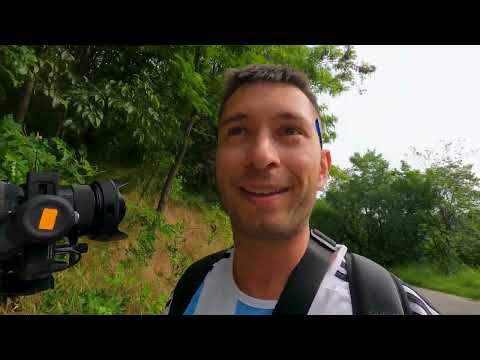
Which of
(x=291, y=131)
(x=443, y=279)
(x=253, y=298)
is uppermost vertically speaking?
(x=291, y=131)

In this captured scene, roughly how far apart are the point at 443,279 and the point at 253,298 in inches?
637

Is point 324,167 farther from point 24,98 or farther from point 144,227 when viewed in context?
point 144,227

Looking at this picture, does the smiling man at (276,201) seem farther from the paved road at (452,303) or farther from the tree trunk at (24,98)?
the paved road at (452,303)

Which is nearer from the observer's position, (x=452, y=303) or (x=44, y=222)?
(x=44, y=222)

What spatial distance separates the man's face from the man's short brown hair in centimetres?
3

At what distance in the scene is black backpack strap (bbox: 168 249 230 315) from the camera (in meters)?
1.26

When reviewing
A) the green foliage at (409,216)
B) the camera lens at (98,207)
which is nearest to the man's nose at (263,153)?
the camera lens at (98,207)

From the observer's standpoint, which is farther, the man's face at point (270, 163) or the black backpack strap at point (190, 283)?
the black backpack strap at point (190, 283)

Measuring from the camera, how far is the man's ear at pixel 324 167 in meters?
1.19

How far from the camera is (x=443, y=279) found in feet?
46.0

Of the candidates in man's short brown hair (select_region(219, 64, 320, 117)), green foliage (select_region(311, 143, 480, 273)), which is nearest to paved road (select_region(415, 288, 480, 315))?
green foliage (select_region(311, 143, 480, 273))

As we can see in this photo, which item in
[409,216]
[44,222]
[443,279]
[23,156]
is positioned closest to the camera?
[44,222]

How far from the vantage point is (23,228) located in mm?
1069

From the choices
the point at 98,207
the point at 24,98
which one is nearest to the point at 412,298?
the point at 98,207
